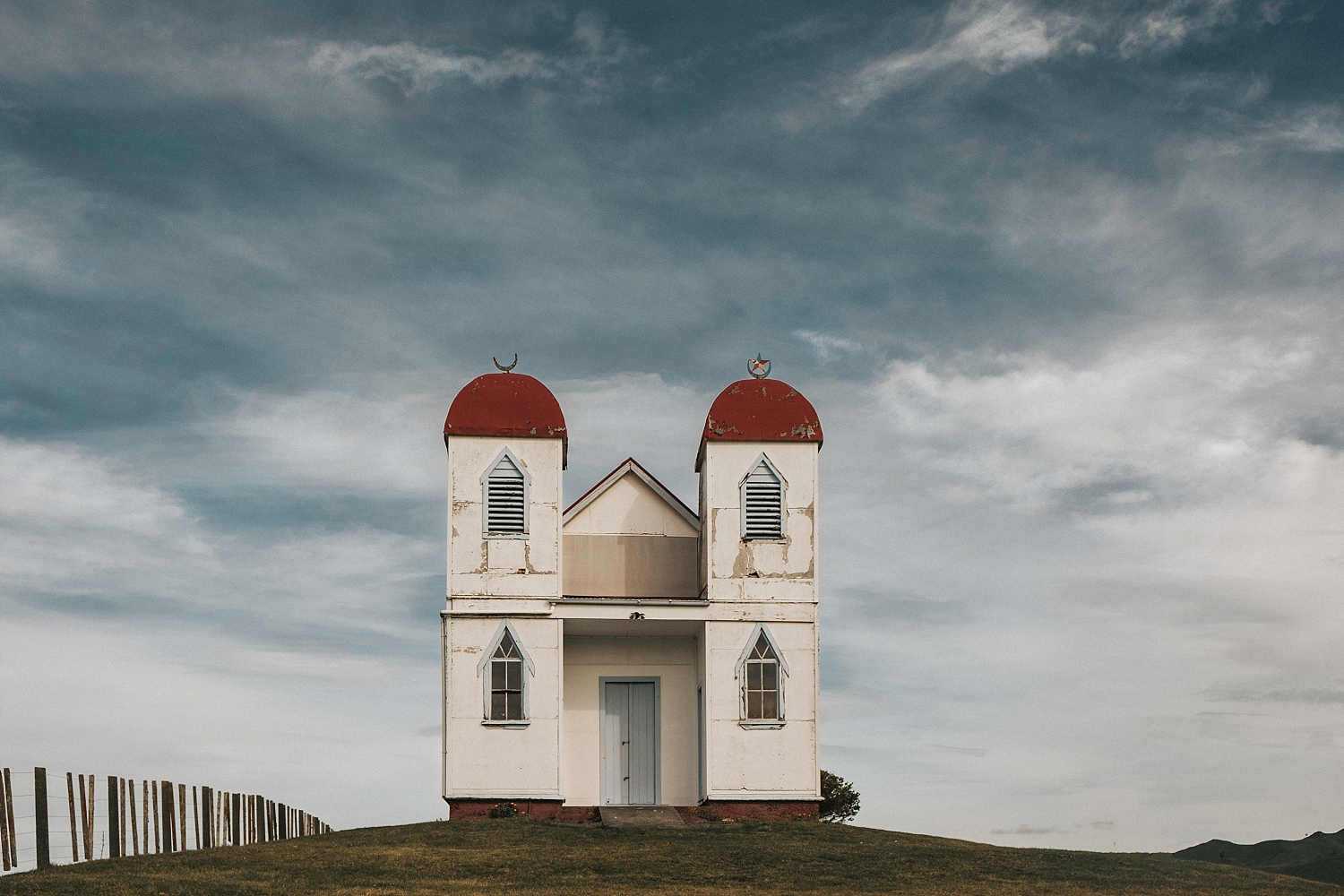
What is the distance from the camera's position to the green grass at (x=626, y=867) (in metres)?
17.9

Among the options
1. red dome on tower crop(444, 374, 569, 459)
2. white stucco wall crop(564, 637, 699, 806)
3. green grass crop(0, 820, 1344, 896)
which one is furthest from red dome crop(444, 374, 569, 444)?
green grass crop(0, 820, 1344, 896)

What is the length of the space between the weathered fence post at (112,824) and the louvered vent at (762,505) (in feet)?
44.4

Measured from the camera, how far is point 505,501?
28359 mm

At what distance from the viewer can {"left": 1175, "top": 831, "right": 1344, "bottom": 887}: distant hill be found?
45.3 meters

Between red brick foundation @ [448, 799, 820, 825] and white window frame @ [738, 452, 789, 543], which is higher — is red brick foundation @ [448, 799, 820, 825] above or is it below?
below

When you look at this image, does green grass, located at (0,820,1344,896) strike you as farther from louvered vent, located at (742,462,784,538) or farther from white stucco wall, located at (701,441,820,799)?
louvered vent, located at (742,462,784,538)

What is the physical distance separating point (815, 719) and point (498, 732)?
6607 mm

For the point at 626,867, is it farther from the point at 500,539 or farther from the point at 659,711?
the point at 500,539

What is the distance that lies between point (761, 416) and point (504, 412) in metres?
5.66

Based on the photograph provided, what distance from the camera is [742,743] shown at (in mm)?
27438

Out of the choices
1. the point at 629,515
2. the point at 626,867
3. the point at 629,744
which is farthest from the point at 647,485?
the point at 626,867

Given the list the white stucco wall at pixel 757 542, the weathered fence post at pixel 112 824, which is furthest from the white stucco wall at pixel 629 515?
the weathered fence post at pixel 112 824

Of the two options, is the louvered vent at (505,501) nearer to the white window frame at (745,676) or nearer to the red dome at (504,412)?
the red dome at (504,412)

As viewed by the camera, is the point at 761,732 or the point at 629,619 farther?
the point at 629,619
